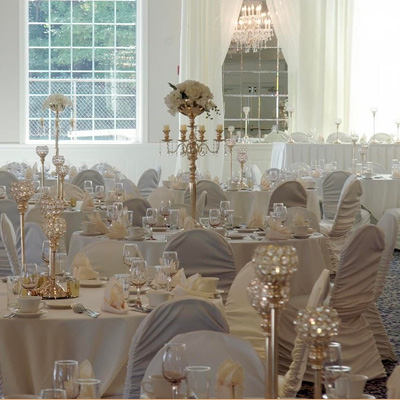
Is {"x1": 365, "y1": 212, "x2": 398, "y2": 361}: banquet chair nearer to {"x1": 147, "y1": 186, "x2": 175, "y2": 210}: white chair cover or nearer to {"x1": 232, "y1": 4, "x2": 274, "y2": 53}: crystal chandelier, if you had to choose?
{"x1": 147, "y1": 186, "x2": 175, "y2": 210}: white chair cover

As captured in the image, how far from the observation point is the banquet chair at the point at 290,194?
9.12 m

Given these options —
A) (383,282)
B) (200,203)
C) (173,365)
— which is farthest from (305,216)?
(173,365)

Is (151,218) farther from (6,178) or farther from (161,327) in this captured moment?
(6,178)

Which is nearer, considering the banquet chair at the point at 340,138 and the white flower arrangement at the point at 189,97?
the white flower arrangement at the point at 189,97

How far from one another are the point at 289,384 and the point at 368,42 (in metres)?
11.7

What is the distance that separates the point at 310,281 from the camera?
21.3ft

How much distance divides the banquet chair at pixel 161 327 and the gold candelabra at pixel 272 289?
1490mm

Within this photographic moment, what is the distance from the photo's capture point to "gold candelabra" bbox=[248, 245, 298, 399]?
78.5 inches

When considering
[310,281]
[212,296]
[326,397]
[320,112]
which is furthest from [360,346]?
[320,112]

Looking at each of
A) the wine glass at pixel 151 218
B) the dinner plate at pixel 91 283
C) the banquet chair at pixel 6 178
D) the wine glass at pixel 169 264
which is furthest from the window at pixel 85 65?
the wine glass at pixel 169 264

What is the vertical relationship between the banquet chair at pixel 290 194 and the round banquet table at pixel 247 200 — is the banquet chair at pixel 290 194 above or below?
above

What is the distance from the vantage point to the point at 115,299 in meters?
4.08

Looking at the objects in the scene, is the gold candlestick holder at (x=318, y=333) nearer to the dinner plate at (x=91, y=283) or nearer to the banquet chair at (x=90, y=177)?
the dinner plate at (x=91, y=283)

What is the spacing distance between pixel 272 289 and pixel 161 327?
156cm
